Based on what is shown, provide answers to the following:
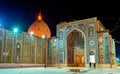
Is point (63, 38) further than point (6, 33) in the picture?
Yes

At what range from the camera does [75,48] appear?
33.8 meters

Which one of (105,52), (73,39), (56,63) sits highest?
(73,39)

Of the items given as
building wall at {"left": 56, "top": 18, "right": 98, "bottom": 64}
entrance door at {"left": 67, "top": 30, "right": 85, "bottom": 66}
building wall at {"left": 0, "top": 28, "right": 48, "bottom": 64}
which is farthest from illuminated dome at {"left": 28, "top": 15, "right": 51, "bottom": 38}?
entrance door at {"left": 67, "top": 30, "right": 85, "bottom": 66}

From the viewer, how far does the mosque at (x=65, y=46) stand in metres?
26.7

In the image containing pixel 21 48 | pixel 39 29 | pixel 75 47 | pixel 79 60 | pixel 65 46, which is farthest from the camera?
pixel 39 29

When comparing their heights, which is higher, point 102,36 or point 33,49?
point 102,36

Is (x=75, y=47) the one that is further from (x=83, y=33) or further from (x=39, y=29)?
(x=39, y=29)

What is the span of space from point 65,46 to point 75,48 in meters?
2.16

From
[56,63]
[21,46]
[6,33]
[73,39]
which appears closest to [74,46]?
[73,39]

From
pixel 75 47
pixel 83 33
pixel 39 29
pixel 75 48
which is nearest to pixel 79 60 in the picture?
pixel 75 48

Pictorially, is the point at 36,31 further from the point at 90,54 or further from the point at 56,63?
the point at 90,54

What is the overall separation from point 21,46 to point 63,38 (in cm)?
845

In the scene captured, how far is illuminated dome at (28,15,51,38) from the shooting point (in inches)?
1607

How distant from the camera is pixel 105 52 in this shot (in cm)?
2862
